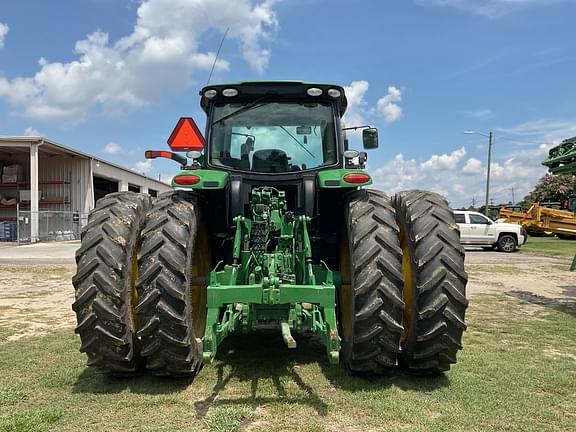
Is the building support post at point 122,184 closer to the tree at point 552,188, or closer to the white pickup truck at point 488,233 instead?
the white pickup truck at point 488,233

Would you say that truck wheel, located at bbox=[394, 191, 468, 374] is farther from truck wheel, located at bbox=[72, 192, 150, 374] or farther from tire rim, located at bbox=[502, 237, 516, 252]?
tire rim, located at bbox=[502, 237, 516, 252]

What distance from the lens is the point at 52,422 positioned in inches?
143

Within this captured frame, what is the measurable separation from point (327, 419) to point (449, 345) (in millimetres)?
1224

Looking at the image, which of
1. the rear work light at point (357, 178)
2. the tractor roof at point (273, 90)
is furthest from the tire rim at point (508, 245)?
the rear work light at point (357, 178)

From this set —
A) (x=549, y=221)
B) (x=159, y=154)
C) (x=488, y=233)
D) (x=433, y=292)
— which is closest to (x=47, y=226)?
(x=488, y=233)

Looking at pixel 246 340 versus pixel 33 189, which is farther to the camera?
pixel 33 189

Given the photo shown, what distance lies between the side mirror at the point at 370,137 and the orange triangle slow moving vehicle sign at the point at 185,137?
2094 mm

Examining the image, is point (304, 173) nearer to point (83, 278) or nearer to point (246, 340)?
point (246, 340)

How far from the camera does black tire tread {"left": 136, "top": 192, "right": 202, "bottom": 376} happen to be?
4.05m

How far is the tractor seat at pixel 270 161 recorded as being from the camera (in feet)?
18.2

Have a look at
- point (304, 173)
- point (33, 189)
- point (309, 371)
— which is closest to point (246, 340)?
point (309, 371)

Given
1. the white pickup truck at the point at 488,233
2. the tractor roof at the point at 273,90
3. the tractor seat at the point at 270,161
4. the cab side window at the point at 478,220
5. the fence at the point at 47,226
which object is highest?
the tractor roof at the point at 273,90

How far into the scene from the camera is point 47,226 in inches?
1147

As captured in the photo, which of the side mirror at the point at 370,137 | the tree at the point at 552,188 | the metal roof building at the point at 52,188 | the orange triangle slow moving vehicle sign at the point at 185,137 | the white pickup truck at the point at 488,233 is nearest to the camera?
the side mirror at the point at 370,137
